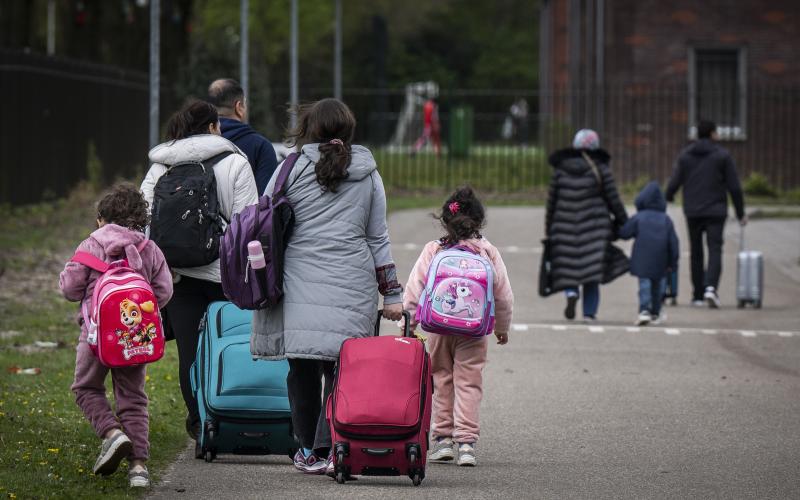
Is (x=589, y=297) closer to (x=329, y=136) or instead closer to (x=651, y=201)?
(x=651, y=201)

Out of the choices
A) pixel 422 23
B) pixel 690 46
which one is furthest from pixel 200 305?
pixel 422 23

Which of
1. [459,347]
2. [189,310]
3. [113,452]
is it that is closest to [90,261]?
[113,452]

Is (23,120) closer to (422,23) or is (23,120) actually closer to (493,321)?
(493,321)

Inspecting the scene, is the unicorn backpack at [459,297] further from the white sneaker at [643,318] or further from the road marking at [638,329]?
the white sneaker at [643,318]

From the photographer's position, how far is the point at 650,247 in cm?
1325

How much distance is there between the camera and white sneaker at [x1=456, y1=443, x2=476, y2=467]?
285 inches

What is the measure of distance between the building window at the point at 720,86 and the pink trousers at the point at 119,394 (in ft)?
80.0


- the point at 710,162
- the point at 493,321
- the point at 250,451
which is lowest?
the point at 250,451

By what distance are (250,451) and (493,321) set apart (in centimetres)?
128

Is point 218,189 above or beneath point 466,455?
above

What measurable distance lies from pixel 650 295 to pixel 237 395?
23.2ft

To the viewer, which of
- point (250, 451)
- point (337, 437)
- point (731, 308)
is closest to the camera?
point (337, 437)

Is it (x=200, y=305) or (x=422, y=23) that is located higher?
(x=422, y=23)

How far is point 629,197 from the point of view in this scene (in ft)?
90.5
